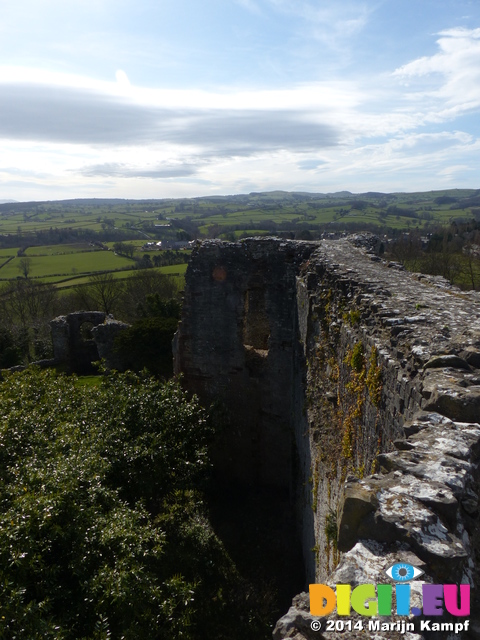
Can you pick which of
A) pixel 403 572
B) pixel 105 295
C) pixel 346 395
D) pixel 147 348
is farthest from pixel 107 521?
pixel 105 295

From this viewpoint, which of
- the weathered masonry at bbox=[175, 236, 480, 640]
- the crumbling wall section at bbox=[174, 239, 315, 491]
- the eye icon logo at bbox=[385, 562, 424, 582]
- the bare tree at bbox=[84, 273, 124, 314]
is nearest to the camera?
the eye icon logo at bbox=[385, 562, 424, 582]

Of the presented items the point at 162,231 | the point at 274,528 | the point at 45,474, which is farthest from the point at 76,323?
the point at 162,231

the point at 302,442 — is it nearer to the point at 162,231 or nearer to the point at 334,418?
the point at 334,418

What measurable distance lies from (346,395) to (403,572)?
3.93 meters

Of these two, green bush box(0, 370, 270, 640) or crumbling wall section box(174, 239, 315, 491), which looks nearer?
green bush box(0, 370, 270, 640)

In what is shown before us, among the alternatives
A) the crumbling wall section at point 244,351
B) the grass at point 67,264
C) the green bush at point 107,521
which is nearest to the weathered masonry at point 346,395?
the crumbling wall section at point 244,351

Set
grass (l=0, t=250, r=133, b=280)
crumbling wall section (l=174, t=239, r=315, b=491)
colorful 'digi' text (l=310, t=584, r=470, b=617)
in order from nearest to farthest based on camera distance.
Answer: colorful 'digi' text (l=310, t=584, r=470, b=617) → crumbling wall section (l=174, t=239, r=315, b=491) → grass (l=0, t=250, r=133, b=280)

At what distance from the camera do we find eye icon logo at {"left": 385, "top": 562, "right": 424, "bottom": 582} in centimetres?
248

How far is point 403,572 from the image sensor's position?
2510mm

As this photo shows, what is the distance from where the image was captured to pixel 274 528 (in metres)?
12.6

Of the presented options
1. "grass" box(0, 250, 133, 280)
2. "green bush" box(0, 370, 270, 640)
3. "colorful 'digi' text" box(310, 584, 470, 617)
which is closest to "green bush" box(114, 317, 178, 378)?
"green bush" box(0, 370, 270, 640)

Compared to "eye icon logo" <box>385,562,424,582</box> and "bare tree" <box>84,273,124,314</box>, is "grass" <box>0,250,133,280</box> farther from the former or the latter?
"eye icon logo" <box>385,562,424,582</box>

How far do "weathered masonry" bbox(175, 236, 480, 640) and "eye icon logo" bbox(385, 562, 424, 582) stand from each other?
1.9 inches

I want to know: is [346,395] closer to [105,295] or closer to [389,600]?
[389,600]
